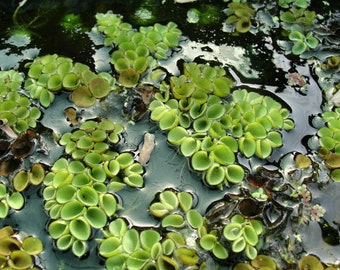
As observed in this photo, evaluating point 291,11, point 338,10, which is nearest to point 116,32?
point 291,11

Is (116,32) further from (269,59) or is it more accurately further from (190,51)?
(269,59)

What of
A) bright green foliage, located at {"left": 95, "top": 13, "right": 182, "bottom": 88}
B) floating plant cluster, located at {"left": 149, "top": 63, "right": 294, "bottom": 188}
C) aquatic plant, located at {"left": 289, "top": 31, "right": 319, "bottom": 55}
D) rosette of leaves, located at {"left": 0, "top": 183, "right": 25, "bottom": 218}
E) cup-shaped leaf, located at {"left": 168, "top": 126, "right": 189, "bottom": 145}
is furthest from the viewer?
aquatic plant, located at {"left": 289, "top": 31, "right": 319, "bottom": 55}

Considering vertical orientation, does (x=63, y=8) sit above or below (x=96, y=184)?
above

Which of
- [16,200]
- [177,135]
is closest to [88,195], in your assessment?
[16,200]

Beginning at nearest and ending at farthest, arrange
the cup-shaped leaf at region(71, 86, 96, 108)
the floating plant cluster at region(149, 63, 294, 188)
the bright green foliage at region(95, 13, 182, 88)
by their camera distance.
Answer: the floating plant cluster at region(149, 63, 294, 188) < the cup-shaped leaf at region(71, 86, 96, 108) < the bright green foliage at region(95, 13, 182, 88)

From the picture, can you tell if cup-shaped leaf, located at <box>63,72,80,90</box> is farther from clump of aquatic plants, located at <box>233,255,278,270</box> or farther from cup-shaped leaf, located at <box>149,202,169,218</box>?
clump of aquatic plants, located at <box>233,255,278,270</box>

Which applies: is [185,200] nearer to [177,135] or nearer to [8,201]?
[177,135]

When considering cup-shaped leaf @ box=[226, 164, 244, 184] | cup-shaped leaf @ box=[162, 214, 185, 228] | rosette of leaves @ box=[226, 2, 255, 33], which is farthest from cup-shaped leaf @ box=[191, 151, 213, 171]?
rosette of leaves @ box=[226, 2, 255, 33]
